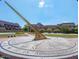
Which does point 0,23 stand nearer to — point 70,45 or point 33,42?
point 33,42

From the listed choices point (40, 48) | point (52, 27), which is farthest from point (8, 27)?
point (40, 48)

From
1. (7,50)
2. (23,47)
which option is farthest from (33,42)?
(7,50)

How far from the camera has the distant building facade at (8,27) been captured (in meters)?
4.36

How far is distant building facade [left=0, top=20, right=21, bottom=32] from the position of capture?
436cm

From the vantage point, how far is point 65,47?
3807 millimetres

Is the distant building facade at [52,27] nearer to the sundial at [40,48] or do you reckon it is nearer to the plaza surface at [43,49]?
the sundial at [40,48]

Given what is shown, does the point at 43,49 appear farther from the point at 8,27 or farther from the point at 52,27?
the point at 8,27

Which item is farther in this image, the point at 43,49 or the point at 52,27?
the point at 52,27

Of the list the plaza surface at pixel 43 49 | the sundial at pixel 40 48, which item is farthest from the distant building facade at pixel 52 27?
the plaza surface at pixel 43 49

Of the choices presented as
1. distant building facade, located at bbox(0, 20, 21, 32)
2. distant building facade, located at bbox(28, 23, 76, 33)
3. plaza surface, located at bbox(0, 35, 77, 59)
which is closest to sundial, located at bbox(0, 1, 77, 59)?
plaza surface, located at bbox(0, 35, 77, 59)

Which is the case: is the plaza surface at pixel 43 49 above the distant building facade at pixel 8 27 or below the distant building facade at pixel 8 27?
below

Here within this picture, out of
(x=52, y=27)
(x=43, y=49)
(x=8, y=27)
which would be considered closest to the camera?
(x=43, y=49)

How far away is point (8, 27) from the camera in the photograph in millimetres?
4734

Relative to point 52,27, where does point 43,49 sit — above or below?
below
